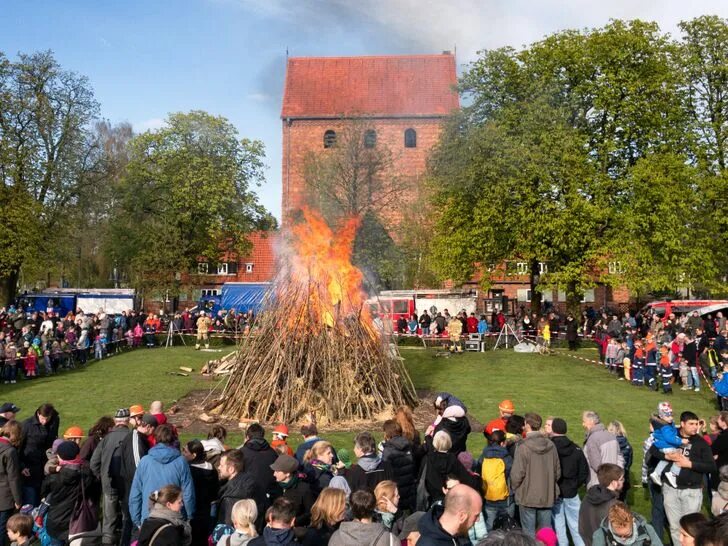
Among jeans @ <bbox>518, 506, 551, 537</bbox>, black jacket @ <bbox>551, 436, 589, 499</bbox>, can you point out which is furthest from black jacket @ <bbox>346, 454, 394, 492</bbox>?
black jacket @ <bbox>551, 436, 589, 499</bbox>

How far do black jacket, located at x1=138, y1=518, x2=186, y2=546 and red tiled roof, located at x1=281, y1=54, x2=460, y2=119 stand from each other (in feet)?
176

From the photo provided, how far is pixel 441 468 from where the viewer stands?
7.50 metres

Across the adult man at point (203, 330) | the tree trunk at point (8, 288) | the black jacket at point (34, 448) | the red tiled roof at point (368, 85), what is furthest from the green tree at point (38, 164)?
the black jacket at point (34, 448)

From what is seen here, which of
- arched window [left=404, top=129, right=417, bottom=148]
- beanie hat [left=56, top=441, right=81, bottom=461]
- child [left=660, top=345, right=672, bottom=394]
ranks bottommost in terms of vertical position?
child [left=660, top=345, right=672, bottom=394]

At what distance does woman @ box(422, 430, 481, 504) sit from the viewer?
743cm

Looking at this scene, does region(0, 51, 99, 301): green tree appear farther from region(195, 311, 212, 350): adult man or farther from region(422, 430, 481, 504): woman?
region(422, 430, 481, 504): woman

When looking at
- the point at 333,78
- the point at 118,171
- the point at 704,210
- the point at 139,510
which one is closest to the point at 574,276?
the point at 704,210

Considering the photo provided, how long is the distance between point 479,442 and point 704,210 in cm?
2569

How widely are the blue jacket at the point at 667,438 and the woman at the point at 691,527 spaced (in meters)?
3.33

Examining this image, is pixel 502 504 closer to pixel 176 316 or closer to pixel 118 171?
pixel 176 316

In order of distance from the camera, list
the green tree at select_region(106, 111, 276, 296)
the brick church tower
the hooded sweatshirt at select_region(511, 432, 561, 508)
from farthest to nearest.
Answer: the brick church tower → the green tree at select_region(106, 111, 276, 296) → the hooded sweatshirt at select_region(511, 432, 561, 508)

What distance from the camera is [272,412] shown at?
16234mm

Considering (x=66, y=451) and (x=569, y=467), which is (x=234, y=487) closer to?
(x=66, y=451)

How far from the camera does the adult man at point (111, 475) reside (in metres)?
8.35
